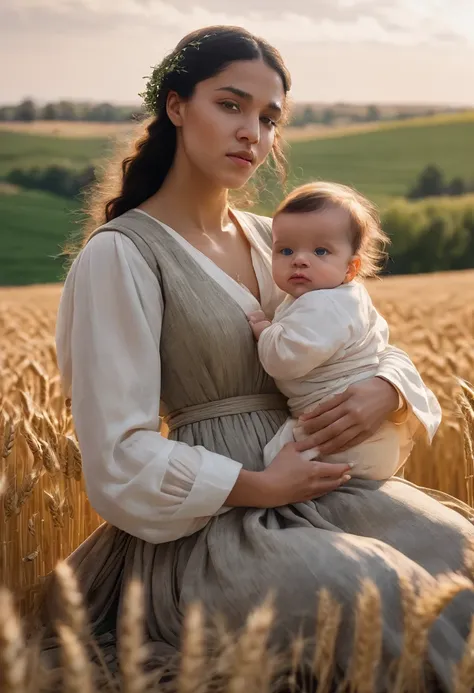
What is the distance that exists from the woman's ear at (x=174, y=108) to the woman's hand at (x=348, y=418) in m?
0.81

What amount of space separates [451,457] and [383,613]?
1839 mm

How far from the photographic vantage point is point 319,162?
30.3 metres

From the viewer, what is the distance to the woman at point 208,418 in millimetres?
1972

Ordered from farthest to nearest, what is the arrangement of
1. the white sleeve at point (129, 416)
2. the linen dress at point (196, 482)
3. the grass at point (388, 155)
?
the grass at point (388, 155) → the white sleeve at point (129, 416) → the linen dress at point (196, 482)

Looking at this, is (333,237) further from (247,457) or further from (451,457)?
→ (451,457)

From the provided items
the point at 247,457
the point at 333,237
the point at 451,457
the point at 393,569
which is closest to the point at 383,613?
the point at 393,569

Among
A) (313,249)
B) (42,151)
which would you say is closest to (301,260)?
(313,249)

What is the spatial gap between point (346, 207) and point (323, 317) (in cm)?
28

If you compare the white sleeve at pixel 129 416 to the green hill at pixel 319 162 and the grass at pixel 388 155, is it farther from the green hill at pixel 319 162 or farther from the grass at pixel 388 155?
the grass at pixel 388 155

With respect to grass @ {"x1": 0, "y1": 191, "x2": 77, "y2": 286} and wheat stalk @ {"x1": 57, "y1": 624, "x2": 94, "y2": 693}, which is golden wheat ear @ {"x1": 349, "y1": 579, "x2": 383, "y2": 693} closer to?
wheat stalk @ {"x1": 57, "y1": 624, "x2": 94, "y2": 693}

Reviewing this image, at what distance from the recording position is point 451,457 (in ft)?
11.8

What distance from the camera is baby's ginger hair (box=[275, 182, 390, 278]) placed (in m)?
2.25

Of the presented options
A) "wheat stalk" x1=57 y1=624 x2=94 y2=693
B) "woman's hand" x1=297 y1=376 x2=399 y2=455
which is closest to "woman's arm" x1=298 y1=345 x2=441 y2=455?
"woman's hand" x1=297 y1=376 x2=399 y2=455

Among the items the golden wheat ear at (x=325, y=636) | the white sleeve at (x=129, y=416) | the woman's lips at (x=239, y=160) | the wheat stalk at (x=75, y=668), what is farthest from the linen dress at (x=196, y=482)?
the wheat stalk at (x=75, y=668)
